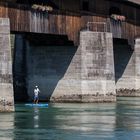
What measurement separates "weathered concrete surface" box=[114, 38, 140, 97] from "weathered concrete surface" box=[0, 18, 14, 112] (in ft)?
88.1

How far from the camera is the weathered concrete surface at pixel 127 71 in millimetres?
65931

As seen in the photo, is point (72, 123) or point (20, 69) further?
point (20, 69)

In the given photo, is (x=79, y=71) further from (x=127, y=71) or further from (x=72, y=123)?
(x=72, y=123)

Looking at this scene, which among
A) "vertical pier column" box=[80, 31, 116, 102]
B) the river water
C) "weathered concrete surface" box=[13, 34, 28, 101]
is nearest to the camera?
the river water

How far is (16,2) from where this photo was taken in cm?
4556

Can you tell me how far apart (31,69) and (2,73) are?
16.5m

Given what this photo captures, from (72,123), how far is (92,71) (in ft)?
53.4

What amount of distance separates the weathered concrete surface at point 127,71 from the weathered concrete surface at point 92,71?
534 inches

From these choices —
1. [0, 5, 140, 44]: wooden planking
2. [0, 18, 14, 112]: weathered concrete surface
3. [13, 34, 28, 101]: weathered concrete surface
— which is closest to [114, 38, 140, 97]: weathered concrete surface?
[0, 5, 140, 44]: wooden planking

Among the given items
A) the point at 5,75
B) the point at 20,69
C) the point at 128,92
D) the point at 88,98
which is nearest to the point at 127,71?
the point at 128,92

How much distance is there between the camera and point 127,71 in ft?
218

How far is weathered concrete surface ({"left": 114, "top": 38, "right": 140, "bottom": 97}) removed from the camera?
6593 cm

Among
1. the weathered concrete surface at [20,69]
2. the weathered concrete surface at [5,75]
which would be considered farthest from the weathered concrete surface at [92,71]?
the weathered concrete surface at [5,75]

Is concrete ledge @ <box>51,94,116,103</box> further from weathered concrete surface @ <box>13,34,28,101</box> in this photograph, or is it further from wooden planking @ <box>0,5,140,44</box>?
weathered concrete surface @ <box>13,34,28,101</box>
